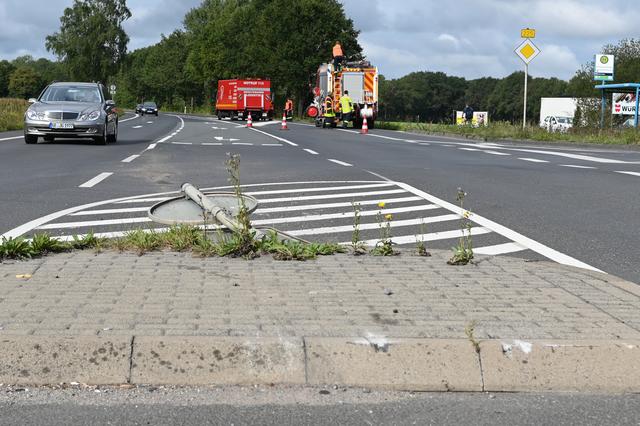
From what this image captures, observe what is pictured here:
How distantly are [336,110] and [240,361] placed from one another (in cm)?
4141

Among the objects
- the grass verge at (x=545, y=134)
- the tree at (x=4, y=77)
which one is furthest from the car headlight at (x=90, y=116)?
the tree at (x=4, y=77)

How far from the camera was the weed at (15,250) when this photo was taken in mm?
5922

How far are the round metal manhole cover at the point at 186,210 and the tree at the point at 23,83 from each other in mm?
180088

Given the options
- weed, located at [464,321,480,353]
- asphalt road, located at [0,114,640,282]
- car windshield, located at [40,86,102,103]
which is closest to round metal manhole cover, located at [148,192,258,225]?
asphalt road, located at [0,114,640,282]

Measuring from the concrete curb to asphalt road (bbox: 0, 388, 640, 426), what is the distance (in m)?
0.08

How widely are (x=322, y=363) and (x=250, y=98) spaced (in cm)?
6767

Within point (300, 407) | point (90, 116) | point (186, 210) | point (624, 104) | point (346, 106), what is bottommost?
point (300, 407)

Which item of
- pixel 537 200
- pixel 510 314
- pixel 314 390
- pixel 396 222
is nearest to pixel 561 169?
pixel 537 200

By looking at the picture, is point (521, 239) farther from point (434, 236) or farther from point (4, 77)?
point (4, 77)

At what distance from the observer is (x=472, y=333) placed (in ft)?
13.6

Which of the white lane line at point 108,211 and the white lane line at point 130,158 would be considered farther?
the white lane line at point 130,158

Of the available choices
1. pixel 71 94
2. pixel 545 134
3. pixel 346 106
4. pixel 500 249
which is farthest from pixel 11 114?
pixel 500 249

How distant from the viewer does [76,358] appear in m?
3.86

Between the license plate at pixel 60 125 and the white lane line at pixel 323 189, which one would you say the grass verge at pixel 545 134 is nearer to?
the license plate at pixel 60 125
